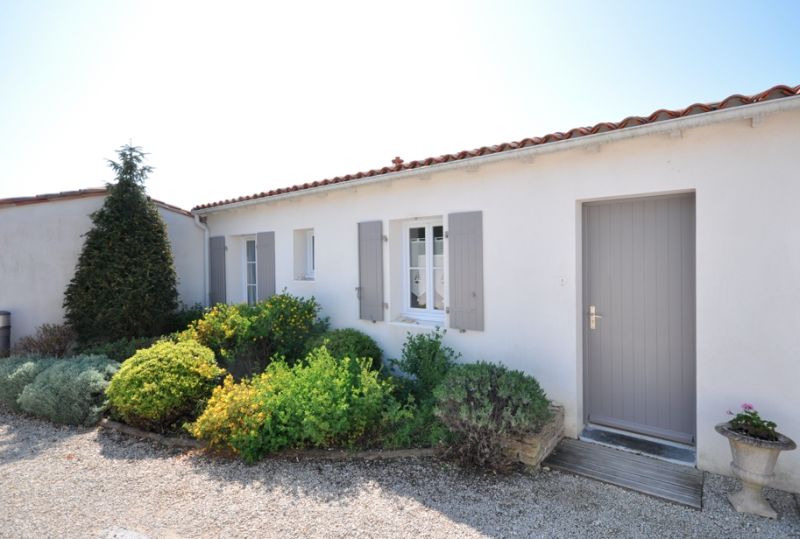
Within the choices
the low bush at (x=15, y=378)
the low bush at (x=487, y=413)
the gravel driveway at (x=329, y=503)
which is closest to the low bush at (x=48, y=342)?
the low bush at (x=15, y=378)

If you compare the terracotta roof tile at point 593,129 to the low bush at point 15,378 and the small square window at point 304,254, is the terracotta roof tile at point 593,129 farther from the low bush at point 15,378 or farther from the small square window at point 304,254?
the low bush at point 15,378

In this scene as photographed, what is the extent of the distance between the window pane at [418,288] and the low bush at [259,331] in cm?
176

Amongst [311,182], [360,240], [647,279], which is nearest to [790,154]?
[647,279]

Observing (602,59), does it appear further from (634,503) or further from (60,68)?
(60,68)

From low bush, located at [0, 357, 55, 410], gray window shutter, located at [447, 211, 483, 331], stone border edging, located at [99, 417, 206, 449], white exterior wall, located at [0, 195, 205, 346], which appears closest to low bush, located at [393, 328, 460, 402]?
gray window shutter, located at [447, 211, 483, 331]

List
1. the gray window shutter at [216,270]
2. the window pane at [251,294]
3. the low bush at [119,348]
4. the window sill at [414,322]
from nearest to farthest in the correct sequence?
the window sill at [414,322]
the low bush at [119,348]
the window pane at [251,294]
the gray window shutter at [216,270]

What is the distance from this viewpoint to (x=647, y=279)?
4582 mm

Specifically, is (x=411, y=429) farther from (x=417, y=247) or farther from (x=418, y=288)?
(x=417, y=247)

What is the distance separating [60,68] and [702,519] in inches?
401

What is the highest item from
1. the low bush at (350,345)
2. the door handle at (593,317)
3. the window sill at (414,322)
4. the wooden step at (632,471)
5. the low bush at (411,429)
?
the door handle at (593,317)

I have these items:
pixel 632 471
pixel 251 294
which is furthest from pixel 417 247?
pixel 251 294

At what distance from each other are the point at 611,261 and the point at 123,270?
8.64 meters

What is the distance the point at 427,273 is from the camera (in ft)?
21.0

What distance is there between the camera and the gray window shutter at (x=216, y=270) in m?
9.55
